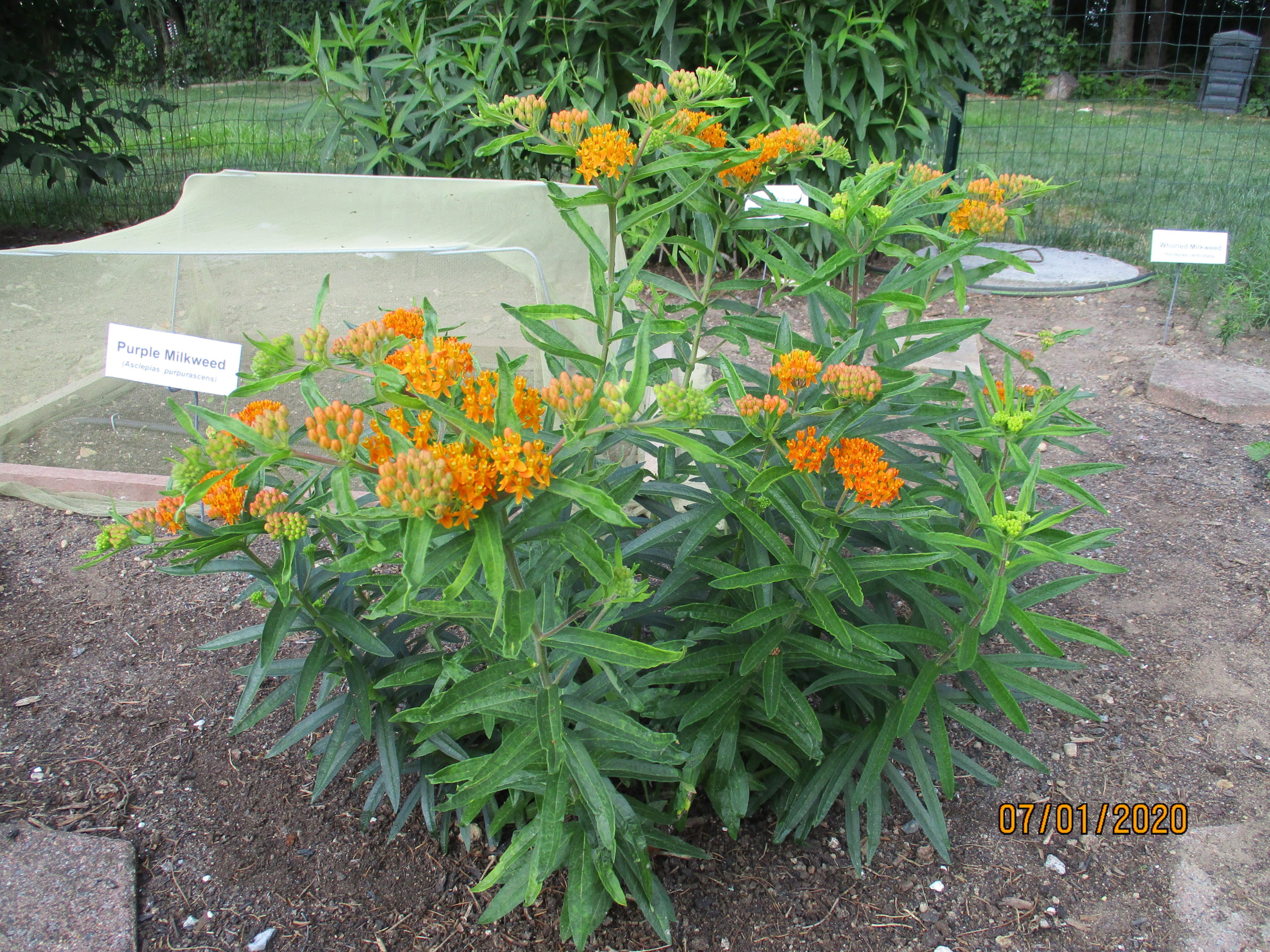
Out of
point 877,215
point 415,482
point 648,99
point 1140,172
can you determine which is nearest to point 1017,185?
point 877,215

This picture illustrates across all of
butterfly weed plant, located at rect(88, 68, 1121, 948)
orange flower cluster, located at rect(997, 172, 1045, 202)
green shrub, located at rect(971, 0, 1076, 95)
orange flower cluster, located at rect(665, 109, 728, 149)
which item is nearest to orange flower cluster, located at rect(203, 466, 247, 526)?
butterfly weed plant, located at rect(88, 68, 1121, 948)

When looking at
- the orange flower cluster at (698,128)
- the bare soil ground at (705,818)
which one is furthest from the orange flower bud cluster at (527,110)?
the bare soil ground at (705,818)

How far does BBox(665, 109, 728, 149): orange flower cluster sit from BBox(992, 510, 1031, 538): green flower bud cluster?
83cm

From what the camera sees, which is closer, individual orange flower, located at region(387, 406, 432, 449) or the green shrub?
individual orange flower, located at region(387, 406, 432, 449)

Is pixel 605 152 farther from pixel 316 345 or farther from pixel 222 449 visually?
pixel 222 449

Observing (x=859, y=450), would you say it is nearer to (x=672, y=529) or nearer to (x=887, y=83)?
(x=672, y=529)

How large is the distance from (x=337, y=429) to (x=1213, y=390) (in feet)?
12.7

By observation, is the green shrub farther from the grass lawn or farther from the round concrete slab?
the round concrete slab

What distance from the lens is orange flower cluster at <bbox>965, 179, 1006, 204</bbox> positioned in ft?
5.46

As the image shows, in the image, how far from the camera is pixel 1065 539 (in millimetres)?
1482

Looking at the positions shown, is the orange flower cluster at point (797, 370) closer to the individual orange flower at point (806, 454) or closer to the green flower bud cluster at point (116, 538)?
the individual orange flower at point (806, 454)

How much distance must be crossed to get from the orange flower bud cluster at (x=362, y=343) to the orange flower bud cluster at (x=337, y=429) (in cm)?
23

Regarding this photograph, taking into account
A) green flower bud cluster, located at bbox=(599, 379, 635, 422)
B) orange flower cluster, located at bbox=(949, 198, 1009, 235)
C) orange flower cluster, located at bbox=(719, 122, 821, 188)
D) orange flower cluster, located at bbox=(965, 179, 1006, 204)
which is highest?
orange flower cluster, located at bbox=(719, 122, 821, 188)

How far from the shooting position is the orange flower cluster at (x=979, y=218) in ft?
5.46
